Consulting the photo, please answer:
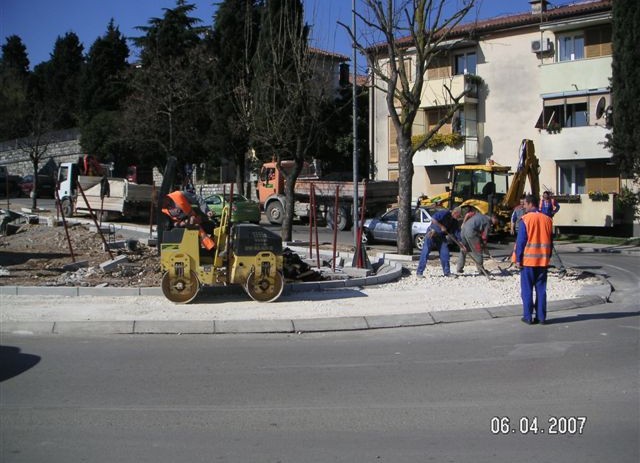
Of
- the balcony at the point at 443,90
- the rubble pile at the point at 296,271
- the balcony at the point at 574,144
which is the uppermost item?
the balcony at the point at 443,90

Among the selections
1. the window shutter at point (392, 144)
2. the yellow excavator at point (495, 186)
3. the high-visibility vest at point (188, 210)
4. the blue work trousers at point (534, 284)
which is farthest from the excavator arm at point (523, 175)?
the high-visibility vest at point (188, 210)

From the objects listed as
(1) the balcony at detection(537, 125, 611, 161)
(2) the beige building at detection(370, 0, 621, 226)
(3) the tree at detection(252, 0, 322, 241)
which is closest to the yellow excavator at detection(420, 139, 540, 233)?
(3) the tree at detection(252, 0, 322, 241)

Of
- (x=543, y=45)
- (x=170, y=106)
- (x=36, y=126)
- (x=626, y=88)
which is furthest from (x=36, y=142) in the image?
(x=626, y=88)

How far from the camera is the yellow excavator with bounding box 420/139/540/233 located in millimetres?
23531

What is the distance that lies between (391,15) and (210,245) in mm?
9546

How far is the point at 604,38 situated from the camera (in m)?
31.1

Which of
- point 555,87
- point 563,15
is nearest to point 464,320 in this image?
point 555,87

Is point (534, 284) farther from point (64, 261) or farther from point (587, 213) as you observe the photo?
point (587, 213)

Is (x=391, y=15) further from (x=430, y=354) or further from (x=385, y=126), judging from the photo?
(x=385, y=126)

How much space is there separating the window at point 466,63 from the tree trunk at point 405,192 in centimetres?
1928

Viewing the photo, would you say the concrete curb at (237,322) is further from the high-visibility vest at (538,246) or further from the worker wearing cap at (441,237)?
the worker wearing cap at (441,237)

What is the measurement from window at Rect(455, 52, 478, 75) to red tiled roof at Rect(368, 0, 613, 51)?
56.9 inches

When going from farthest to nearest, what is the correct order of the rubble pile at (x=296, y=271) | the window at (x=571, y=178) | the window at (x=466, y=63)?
the window at (x=466, y=63) → the window at (x=571, y=178) → the rubble pile at (x=296, y=271)

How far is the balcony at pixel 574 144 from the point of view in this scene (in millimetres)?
29953
